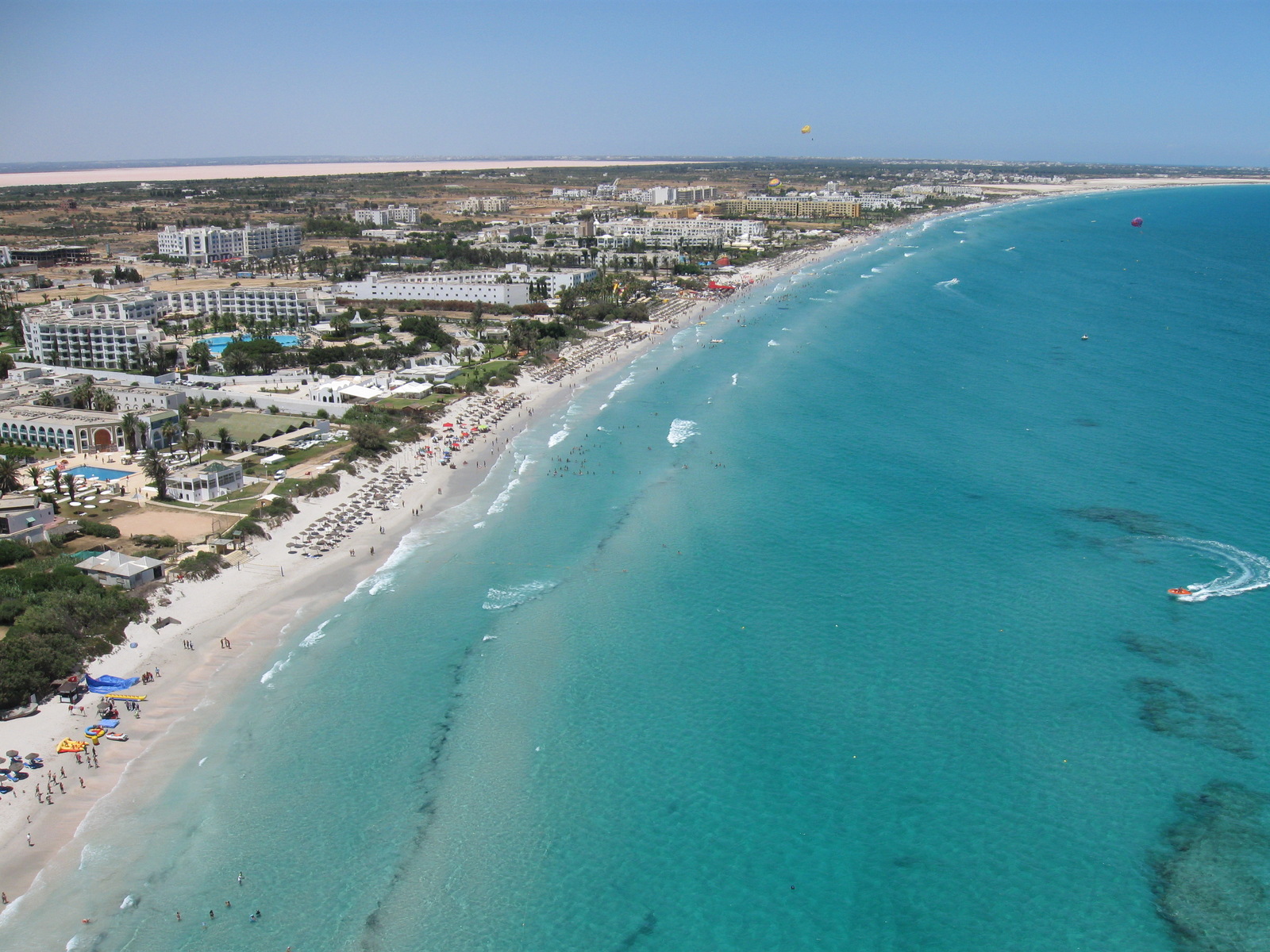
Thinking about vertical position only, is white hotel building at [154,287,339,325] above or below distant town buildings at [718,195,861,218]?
below

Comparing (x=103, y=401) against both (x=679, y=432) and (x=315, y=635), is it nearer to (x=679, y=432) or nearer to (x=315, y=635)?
(x=315, y=635)

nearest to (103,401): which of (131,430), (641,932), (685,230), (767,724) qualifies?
(131,430)

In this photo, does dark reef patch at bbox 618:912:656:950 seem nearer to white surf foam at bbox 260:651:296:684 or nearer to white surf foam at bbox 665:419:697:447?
white surf foam at bbox 260:651:296:684

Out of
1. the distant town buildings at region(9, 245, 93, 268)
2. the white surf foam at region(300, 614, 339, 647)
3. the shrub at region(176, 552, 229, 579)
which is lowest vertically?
the white surf foam at region(300, 614, 339, 647)

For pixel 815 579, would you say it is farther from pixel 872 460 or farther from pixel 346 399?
pixel 346 399

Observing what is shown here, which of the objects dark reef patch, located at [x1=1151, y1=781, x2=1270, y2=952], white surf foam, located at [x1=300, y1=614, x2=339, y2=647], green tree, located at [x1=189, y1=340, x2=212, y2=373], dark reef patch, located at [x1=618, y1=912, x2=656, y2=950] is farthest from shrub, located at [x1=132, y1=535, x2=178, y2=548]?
dark reef patch, located at [x1=1151, y1=781, x2=1270, y2=952]
